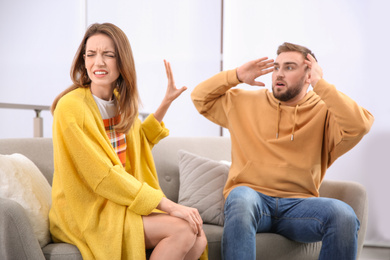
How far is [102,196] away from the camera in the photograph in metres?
1.52

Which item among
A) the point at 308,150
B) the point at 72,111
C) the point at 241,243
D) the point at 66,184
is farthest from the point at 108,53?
the point at 308,150

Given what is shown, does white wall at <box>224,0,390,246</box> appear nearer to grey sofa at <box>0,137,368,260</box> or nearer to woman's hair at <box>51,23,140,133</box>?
grey sofa at <box>0,137,368,260</box>

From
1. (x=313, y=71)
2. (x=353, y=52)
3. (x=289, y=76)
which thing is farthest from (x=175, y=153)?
(x=353, y=52)

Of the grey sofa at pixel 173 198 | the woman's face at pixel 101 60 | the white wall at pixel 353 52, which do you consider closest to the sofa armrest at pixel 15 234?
the grey sofa at pixel 173 198

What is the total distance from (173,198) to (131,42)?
2.16m

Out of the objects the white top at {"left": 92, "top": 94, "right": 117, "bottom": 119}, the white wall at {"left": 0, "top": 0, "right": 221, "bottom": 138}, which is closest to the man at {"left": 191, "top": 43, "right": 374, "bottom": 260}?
the white top at {"left": 92, "top": 94, "right": 117, "bottom": 119}

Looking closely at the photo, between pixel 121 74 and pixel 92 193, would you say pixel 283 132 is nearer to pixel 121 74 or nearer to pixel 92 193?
pixel 121 74

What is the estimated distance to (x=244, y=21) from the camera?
3.65 meters

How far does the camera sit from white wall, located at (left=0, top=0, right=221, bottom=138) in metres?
3.92

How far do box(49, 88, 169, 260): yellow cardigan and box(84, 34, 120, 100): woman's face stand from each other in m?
0.10

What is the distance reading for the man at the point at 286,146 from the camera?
1739 millimetres

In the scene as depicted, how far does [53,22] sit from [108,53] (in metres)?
3.02

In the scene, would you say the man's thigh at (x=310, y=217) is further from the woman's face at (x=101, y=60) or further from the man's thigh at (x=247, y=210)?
the woman's face at (x=101, y=60)

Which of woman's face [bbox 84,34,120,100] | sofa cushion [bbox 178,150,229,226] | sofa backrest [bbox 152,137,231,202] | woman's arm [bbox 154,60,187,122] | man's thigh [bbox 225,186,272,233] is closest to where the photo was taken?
woman's face [bbox 84,34,120,100]
